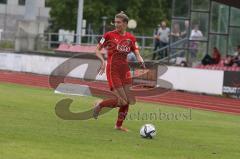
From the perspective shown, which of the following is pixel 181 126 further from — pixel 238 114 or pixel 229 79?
pixel 229 79

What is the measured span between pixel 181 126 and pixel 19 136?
5156mm

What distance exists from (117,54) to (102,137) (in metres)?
2.13

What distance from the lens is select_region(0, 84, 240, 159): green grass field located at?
35.8 ft

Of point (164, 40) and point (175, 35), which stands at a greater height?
point (175, 35)

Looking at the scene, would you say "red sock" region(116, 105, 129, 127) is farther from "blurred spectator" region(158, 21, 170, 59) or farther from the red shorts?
"blurred spectator" region(158, 21, 170, 59)

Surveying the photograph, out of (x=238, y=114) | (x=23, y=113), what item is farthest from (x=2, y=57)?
(x=23, y=113)

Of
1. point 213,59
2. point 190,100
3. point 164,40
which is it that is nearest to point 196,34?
point 164,40

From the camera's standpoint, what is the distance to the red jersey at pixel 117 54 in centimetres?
1447

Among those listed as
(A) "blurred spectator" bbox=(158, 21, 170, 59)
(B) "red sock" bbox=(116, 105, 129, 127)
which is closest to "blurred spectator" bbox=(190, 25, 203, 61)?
(A) "blurred spectator" bbox=(158, 21, 170, 59)

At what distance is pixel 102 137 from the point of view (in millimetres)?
13008

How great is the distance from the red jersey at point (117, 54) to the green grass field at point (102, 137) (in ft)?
3.26

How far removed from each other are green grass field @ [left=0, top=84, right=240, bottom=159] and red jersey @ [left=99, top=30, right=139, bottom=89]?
3.26 feet

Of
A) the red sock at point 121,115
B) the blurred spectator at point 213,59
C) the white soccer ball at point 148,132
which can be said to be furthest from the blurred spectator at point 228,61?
the white soccer ball at point 148,132

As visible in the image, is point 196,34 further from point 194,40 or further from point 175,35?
point 175,35
